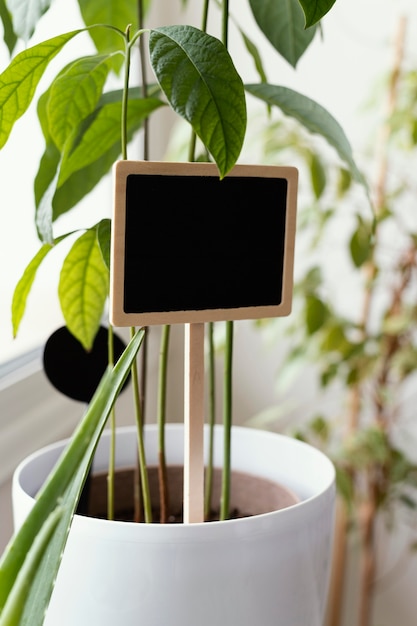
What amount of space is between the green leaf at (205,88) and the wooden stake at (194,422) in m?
0.18

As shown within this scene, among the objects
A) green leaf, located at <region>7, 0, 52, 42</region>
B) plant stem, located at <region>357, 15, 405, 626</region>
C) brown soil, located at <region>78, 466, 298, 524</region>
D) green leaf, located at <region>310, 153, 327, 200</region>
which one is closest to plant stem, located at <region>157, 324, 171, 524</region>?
brown soil, located at <region>78, 466, 298, 524</region>

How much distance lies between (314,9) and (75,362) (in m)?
0.44

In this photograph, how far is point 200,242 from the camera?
598mm

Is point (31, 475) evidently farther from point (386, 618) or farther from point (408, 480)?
point (386, 618)

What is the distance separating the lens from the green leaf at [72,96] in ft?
2.08

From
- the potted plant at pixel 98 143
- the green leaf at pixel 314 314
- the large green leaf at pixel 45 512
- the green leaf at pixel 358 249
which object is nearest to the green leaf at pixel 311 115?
the potted plant at pixel 98 143

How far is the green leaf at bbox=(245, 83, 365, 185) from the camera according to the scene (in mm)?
654

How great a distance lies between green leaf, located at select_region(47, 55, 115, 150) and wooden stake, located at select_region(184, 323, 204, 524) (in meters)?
0.19

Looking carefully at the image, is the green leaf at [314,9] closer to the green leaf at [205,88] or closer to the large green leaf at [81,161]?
the green leaf at [205,88]

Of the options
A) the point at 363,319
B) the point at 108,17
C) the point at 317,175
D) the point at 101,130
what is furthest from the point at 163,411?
the point at 363,319

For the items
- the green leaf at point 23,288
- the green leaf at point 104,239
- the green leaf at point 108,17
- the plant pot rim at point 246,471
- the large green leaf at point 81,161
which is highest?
the green leaf at point 108,17

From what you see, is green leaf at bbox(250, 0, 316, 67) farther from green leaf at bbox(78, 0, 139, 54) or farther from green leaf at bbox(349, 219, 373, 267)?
green leaf at bbox(349, 219, 373, 267)

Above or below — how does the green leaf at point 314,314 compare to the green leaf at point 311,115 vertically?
below

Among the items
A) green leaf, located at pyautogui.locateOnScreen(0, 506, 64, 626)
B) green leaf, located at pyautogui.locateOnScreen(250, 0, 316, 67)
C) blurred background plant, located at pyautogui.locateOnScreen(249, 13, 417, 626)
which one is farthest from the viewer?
blurred background plant, located at pyautogui.locateOnScreen(249, 13, 417, 626)
